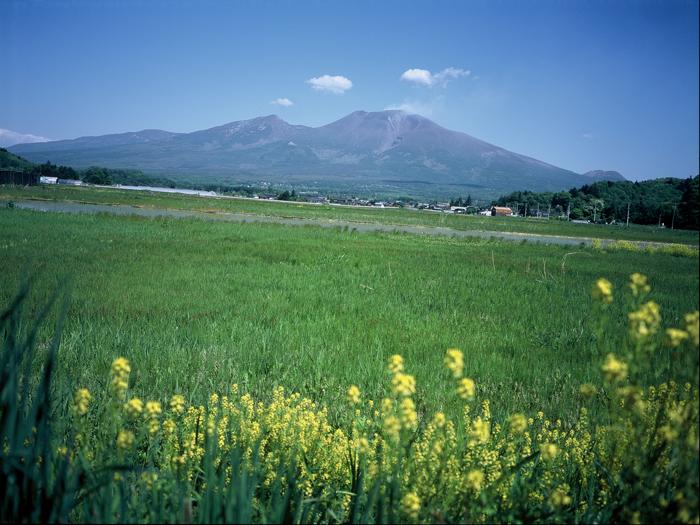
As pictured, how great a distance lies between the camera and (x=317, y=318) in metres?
7.89

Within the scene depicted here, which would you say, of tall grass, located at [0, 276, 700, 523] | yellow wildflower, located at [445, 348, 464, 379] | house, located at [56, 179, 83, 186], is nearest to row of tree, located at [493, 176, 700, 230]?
tall grass, located at [0, 276, 700, 523]

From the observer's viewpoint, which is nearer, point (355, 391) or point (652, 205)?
point (355, 391)

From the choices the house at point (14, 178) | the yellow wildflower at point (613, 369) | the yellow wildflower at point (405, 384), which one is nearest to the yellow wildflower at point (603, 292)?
the yellow wildflower at point (613, 369)

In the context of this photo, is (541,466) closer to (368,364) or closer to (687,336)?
(687,336)

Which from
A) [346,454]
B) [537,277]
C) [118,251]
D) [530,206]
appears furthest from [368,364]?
[530,206]

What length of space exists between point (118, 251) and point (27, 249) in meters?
2.34

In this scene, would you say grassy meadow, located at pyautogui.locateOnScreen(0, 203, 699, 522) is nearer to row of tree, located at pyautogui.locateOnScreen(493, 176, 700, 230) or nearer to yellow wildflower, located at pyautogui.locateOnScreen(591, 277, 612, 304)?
yellow wildflower, located at pyautogui.locateOnScreen(591, 277, 612, 304)

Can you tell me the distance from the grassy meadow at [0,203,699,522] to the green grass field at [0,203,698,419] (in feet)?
0.15

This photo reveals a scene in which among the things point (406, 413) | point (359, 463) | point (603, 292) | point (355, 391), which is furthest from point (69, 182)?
point (603, 292)

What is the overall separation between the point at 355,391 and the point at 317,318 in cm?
590

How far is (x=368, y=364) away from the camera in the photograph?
548 centimetres

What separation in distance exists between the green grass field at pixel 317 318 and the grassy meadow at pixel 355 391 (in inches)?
1.8

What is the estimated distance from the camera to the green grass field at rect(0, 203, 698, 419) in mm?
4984

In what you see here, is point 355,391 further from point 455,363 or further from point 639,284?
point 639,284
